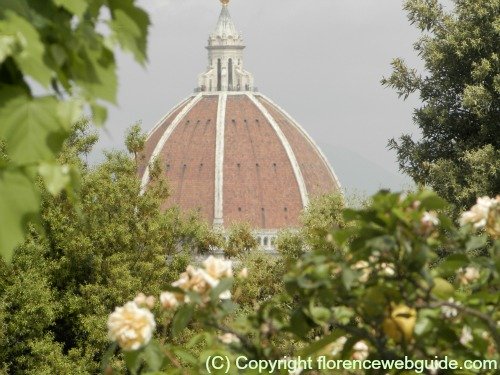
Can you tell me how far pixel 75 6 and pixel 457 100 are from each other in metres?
23.0

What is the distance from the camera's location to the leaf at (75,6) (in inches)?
134

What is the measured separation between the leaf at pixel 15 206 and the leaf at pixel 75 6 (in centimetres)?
44

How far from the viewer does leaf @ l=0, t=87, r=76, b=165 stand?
10.8ft

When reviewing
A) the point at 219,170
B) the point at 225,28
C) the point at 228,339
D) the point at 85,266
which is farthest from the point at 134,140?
the point at 225,28

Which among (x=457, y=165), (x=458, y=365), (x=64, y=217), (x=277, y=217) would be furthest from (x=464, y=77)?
(x=277, y=217)

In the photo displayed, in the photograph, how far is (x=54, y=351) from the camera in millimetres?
26031

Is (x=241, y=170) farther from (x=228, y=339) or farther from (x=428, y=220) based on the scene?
(x=428, y=220)

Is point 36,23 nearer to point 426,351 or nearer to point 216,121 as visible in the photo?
point 426,351

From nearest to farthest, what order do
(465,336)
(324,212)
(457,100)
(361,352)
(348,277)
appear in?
(348,277), (465,336), (361,352), (457,100), (324,212)

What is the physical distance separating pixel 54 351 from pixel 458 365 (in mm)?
22077

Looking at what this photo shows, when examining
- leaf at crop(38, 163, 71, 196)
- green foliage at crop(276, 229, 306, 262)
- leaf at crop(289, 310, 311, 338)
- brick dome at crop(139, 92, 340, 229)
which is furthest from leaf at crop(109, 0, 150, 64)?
brick dome at crop(139, 92, 340, 229)

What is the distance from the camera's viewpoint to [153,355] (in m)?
4.52

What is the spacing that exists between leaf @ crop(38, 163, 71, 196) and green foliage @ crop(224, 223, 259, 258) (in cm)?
3503

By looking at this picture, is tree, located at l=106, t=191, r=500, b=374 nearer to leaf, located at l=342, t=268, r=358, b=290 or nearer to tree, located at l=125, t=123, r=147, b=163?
leaf, located at l=342, t=268, r=358, b=290
